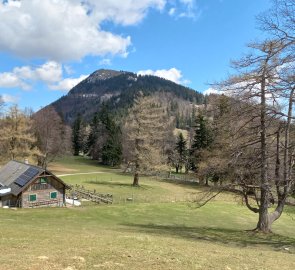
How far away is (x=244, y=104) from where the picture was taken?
733 inches

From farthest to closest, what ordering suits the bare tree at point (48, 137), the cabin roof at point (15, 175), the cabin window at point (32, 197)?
the bare tree at point (48, 137)
the cabin window at point (32, 197)
the cabin roof at point (15, 175)

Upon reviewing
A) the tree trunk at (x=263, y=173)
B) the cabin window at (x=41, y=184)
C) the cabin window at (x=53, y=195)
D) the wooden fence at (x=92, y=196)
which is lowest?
the wooden fence at (x=92, y=196)

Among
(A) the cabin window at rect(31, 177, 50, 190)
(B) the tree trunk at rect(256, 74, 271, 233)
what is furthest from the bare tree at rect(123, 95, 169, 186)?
(B) the tree trunk at rect(256, 74, 271, 233)

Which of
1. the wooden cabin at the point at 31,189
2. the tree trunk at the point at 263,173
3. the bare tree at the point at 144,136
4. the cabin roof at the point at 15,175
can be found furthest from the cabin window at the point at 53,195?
the tree trunk at the point at 263,173

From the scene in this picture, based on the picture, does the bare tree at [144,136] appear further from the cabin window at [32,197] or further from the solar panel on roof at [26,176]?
the cabin window at [32,197]

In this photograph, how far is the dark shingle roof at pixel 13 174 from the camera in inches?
1582

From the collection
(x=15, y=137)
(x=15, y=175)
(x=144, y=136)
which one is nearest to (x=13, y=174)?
(x=15, y=175)

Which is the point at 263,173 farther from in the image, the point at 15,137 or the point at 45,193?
the point at 15,137

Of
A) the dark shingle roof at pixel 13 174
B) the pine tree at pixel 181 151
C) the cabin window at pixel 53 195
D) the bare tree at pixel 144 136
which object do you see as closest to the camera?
the dark shingle roof at pixel 13 174

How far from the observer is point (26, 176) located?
41312 millimetres

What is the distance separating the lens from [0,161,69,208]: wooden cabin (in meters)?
39.6

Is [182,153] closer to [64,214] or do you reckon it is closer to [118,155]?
[118,155]

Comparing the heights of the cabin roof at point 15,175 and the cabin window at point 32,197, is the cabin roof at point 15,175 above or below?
above

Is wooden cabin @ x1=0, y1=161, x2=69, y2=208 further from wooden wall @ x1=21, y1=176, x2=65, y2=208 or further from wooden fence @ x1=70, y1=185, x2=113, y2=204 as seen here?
wooden fence @ x1=70, y1=185, x2=113, y2=204
